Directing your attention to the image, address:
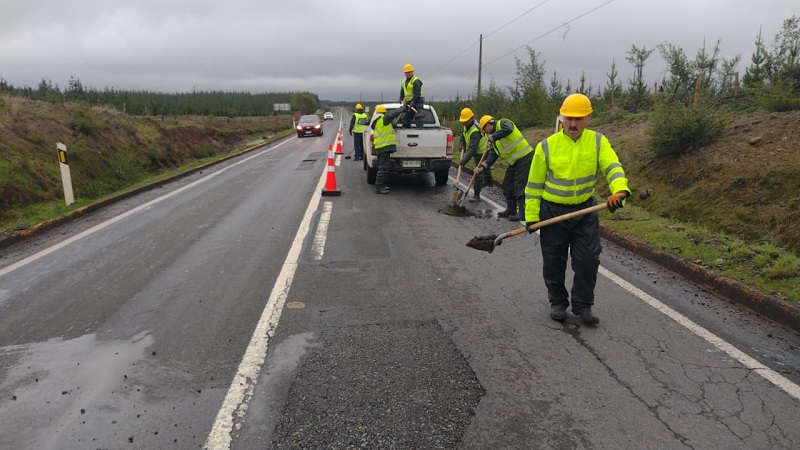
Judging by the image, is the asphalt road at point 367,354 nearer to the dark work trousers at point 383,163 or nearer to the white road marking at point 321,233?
the white road marking at point 321,233

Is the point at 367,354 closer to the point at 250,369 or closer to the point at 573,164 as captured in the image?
the point at 250,369

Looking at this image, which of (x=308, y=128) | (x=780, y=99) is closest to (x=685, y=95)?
(x=780, y=99)

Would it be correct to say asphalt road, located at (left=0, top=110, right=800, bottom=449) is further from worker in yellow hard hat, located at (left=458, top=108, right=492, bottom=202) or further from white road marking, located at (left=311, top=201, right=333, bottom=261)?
worker in yellow hard hat, located at (left=458, top=108, right=492, bottom=202)

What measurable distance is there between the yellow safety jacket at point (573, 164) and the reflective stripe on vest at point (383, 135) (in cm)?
647

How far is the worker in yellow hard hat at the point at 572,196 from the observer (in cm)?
411

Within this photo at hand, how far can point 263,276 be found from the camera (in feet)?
17.7

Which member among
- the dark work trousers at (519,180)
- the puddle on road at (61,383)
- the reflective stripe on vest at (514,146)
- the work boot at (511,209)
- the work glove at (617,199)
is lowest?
the puddle on road at (61,383)

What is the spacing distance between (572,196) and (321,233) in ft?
13.3

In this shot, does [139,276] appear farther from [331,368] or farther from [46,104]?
[46,104]

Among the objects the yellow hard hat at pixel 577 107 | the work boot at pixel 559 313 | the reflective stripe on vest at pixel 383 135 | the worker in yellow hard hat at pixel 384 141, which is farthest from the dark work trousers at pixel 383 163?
the work boot at pixel 559 313

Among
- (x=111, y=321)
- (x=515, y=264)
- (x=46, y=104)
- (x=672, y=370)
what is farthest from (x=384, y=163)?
(x=46, y=104)

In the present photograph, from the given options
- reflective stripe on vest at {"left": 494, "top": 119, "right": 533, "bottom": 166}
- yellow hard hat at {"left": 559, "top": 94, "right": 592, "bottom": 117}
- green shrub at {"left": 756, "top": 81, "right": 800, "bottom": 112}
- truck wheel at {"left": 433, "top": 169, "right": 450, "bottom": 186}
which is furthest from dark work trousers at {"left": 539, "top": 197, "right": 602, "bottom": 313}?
truck wheel at {"left": 433, "top": 169, "right": 450, "bottom": 186}

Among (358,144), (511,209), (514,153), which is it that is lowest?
(511,209)

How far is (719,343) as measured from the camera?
12.5 ft
